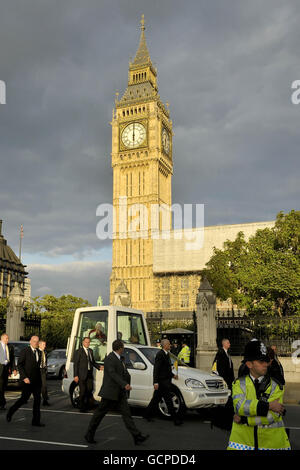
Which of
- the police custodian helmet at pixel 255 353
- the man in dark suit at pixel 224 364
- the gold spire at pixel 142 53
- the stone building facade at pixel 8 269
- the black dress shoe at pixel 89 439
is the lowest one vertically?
the black dress shoe at pixel 89 439

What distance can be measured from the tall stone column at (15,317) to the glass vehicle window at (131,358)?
1487 centimetres

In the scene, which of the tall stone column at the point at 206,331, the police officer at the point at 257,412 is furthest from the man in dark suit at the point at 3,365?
the tall stone column at the point at 206,331

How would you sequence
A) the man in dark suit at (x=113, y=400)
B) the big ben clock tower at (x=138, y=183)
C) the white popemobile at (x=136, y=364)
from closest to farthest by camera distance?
the man in dark suit at (x=113, y=400) → the white popemobile at (x=136, y=364) → the big ben clock tower at (x=138, y=183)

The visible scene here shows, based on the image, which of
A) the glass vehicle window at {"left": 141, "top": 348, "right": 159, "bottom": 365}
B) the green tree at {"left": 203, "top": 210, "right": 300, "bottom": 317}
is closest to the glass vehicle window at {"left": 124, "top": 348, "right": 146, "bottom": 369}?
the glass vehicle window at {"left": 141, "top": 348, "right": 159, "bottom": 365}

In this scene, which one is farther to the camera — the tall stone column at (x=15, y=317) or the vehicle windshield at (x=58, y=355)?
the tall stone column at (x=15, y=317)

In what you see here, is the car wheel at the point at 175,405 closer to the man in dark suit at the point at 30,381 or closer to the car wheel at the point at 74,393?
the car wheel at the point at 74,393

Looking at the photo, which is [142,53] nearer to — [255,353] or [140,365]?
[140,365]

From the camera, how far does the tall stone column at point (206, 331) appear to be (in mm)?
21016

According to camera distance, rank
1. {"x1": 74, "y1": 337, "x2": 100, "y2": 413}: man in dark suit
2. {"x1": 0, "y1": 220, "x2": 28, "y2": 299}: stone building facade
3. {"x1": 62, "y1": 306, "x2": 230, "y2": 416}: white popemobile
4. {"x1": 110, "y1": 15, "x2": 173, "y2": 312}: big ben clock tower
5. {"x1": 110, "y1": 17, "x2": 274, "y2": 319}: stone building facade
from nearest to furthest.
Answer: {"x1": 62, "y1": 306, "x2": 230, "y2": 416}: white popemobile, {"x1": 74, "y1": 337, "x2": 100, "y2": 413}: man in dark suit, {"x1": 110, "y1": 17, "x2": 274, "y2": 319}: stone building facade, {"x1": 110, "y1": 15, "x2": 173, "y2": 312}: big ben clock tower, {"x1": 0, "y1": 220, "x2": 28, "y2": 299}: stone building facade

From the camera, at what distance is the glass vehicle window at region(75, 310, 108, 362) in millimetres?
11805

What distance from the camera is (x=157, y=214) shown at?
8881 centimetres

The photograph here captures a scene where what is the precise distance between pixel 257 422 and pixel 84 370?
7737 mm

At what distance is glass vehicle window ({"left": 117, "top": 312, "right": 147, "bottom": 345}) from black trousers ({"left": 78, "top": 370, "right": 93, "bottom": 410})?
4.29ft

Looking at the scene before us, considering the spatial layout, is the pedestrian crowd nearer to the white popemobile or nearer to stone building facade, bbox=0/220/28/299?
the white popemobile
